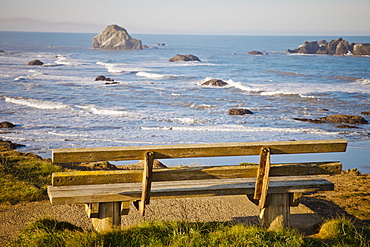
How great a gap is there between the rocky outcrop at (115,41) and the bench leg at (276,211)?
317 ft

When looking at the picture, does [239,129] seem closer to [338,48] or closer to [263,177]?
[263,177]

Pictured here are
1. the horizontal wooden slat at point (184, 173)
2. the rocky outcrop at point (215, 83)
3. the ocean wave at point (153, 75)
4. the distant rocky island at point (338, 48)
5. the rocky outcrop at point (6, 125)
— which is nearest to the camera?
the horizontal wooden slat at point (184, 173)

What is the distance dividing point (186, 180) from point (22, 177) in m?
4.41

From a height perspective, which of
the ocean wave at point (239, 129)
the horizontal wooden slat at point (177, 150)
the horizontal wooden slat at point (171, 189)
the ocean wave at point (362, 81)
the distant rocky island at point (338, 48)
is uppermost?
the distant rocky island at point (338, 48)

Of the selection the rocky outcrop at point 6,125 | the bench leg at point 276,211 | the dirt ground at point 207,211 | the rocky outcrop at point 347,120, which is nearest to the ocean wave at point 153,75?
the rocky outcrop at point 347,120

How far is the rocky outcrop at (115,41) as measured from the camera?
9794 cm

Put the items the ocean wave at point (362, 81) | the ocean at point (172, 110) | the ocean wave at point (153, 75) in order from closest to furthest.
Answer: the ocean at point (172, 110) < the ocean wave at point (362, 81) < the ocean wave at point (153, 75)

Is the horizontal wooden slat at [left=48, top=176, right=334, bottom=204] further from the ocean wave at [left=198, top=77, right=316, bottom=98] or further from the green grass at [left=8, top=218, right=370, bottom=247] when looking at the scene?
the ocean wave at [left=198, top=77, right=316, bottom=98]

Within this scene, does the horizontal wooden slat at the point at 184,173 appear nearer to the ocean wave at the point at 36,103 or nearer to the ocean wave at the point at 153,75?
the ocean wave at the point at 36,103

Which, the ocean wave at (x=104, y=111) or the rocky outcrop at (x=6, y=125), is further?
the ocean wave at (x=104, y=111)

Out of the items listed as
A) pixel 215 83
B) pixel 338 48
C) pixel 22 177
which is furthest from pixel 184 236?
pixel 338 48

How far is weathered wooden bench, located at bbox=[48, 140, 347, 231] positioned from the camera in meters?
3.65

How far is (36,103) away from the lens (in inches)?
966

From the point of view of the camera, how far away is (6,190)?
20.9 feet
